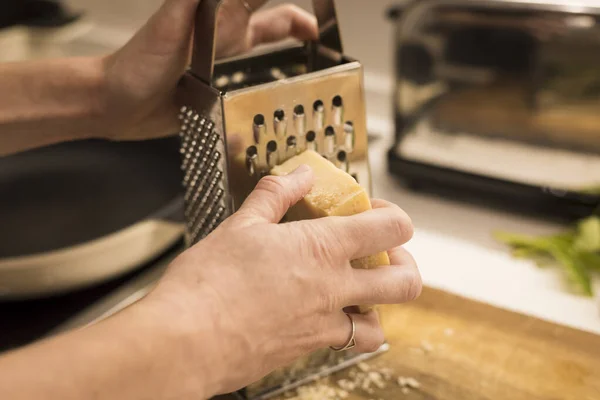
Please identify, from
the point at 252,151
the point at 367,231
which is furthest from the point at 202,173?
the point at 367,231

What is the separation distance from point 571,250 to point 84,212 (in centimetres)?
96

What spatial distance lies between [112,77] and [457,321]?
651mm

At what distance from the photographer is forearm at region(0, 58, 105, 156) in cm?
97

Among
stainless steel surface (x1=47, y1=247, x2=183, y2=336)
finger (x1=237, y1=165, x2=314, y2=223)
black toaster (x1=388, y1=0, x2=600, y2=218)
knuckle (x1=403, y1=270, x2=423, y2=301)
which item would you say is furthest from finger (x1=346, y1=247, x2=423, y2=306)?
black toaster (x1=388, y1=0, x2=600, y2=218)

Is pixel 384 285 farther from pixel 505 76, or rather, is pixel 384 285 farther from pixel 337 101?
pixel 505 76

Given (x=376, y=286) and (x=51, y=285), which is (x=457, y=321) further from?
(x=51, y=285)

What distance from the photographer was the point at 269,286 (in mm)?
615

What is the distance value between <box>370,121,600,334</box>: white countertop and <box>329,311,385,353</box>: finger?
15.5 inches

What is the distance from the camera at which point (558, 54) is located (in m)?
1.26

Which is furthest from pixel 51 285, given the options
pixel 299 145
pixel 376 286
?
pixel 376 286

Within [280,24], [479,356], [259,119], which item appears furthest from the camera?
[280,24]

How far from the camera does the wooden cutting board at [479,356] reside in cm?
90

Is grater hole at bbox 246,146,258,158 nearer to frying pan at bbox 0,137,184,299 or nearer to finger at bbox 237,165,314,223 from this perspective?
finger at bbox 237,165,314,223

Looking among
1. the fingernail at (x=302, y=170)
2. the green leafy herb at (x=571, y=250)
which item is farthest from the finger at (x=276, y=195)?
the green leafy herb at (x=571, y=250)
